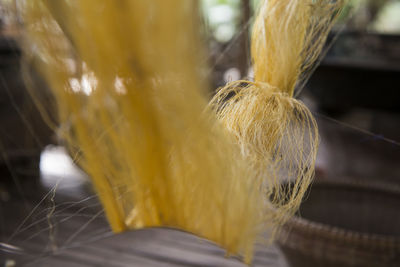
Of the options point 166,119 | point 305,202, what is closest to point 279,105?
point 166,119

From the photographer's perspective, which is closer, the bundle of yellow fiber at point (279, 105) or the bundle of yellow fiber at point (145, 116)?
the bundle of yellow fiber at point (145, 116)

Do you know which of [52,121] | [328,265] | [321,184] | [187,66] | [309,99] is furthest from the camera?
[309,99]

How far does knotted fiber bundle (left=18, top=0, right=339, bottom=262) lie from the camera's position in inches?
6.5

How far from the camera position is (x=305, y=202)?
0.70m

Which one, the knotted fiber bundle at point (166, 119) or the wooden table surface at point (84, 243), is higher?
the knotted fiber bundle at point (166, 119)

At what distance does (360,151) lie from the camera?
5.54ft

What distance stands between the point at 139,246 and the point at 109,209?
0.12m

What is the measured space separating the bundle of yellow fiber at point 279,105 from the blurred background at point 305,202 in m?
0.02

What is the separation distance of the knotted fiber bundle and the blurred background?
3cm

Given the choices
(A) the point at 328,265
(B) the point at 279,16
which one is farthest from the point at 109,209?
(A) the point at 328,265

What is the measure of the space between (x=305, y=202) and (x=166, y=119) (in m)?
0.57

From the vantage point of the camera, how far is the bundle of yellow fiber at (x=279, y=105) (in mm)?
279

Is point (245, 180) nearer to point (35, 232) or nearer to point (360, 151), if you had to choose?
point (35, 232)

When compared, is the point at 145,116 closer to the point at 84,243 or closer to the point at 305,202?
the point at 84,243
